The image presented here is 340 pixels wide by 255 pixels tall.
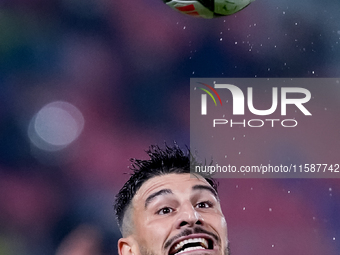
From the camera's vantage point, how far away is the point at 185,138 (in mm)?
5961

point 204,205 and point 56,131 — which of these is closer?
point 204,205

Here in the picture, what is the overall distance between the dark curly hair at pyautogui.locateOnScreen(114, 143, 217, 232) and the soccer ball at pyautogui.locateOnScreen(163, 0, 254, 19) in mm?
1022

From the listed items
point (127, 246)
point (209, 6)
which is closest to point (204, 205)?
point (127, 246)

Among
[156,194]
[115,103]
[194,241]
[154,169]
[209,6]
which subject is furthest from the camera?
[115,103]

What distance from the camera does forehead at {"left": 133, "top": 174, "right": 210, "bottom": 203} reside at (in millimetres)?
3173

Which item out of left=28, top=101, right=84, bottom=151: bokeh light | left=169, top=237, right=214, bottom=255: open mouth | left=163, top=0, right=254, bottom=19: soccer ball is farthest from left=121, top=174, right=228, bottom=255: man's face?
left=28, top=101, right=84, bottom=151: bokeh light

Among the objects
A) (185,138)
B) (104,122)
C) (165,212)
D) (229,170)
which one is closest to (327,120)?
(229,170)

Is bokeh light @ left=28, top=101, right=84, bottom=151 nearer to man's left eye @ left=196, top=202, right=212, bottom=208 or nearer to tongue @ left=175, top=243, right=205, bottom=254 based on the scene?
man's left eye @ left=196, top=202, right=212, bottom=208

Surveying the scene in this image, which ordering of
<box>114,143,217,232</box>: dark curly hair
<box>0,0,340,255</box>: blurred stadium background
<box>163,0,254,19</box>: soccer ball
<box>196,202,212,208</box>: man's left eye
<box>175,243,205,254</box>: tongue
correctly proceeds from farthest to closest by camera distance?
1. <box>0,0,340,255</box>: blurred stadium background
2. <box>114,143,217,232</box>: dark curly hair
3. <box>196,202,212,208</box>: man's left eye
4. <box>163,0,254,19</box>: soccer ball
5. <box>175,243,205,254</box>: tongue

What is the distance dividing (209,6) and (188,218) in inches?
53.5

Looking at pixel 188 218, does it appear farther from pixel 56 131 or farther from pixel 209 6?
pixel 56 131

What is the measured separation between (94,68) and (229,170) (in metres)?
2.28

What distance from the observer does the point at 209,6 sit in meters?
3.05

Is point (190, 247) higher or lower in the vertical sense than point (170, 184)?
lower
